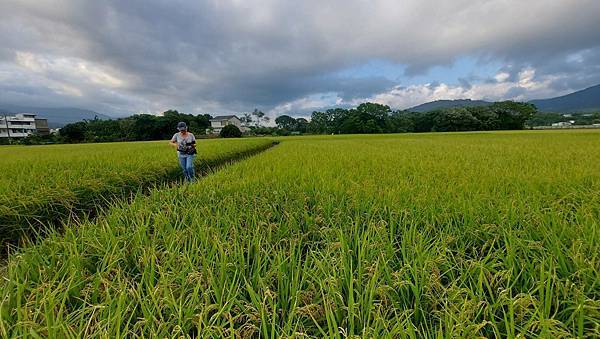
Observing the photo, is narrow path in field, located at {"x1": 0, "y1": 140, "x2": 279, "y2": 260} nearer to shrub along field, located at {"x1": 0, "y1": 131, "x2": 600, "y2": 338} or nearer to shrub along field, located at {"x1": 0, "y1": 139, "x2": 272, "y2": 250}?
shrub along field, located at {"x1": 0, "y1": 139, "x2": 272, "y2": 250}

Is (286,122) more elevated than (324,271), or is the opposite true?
(286,122)

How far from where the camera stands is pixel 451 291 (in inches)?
49.6

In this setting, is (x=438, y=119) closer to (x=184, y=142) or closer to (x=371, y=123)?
(x=371, y=123)

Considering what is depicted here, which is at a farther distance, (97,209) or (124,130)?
(124,130)

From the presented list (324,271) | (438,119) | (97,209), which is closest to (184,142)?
A: (97,209)

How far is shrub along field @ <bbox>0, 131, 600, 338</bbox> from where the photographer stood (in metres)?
1.12

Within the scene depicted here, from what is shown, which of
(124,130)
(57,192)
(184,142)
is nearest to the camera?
(57,192)

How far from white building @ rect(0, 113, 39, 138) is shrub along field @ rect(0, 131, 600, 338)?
9194 cm

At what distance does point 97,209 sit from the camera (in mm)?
4031

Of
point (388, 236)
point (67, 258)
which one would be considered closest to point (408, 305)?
point (388, 236)

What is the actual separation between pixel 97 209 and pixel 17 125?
98368 millimetres

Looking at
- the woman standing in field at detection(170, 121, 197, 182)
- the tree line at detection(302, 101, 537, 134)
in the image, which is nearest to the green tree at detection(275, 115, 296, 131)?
the tree line at detection(302, 101, 537, 134)

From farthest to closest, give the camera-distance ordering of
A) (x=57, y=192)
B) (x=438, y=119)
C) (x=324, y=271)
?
(x=438, y=119) → (x=57, y=192) → (x=324, y=271)

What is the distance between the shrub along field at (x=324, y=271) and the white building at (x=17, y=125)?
302 feet
